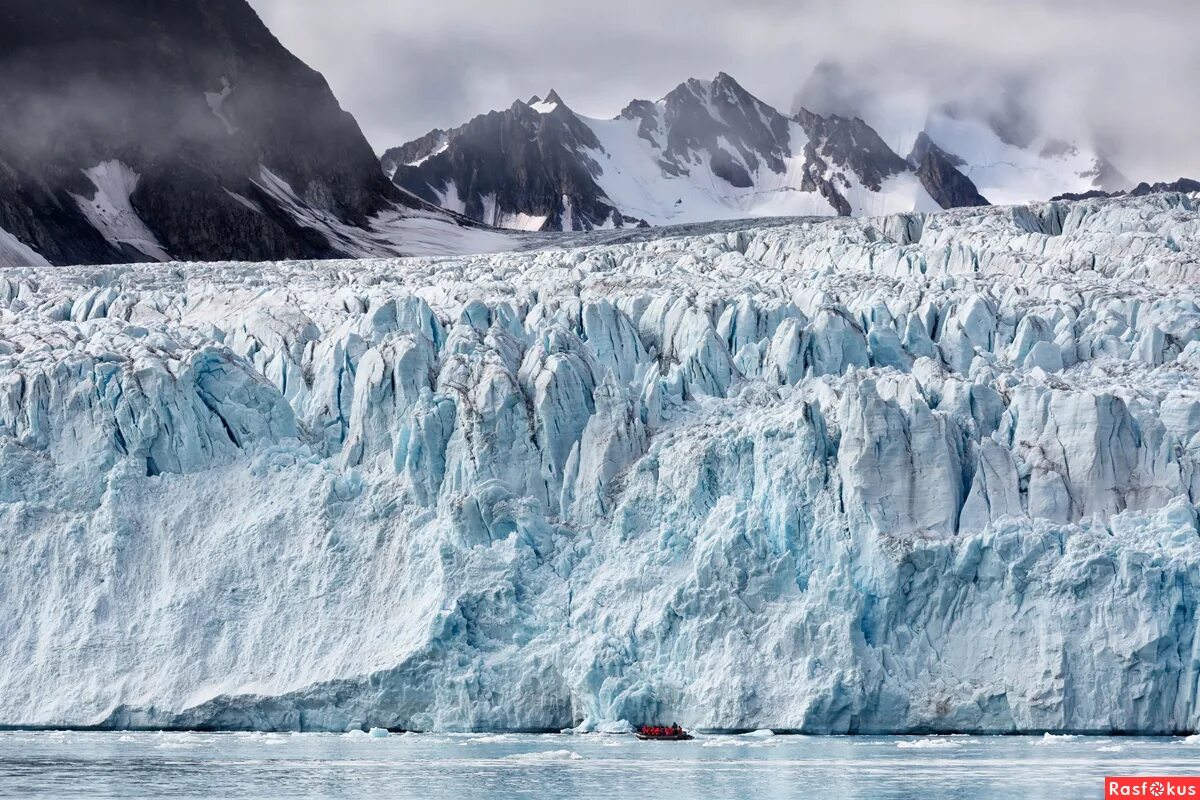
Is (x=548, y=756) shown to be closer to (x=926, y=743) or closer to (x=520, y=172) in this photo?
(x=926, y=743)

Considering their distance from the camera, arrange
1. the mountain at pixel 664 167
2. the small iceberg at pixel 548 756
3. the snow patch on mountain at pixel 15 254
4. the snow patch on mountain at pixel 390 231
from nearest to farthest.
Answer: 1. the small iceberg at pixel 548 756
2. the snow patch on mountain at pixel 15 254
3. the snow patch on mountain at pixel 390 231
4. the mountain at pixel 664 167

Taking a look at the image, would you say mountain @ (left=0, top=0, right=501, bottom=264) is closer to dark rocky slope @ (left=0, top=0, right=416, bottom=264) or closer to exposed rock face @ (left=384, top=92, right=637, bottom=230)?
dark rocky slope @ (left=0, top=0, right=416, bottom=264)

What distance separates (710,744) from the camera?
29.4 metres

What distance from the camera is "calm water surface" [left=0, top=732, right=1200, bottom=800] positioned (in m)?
23.4

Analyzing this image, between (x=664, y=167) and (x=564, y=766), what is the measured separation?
13527 cm

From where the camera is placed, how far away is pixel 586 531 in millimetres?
32719

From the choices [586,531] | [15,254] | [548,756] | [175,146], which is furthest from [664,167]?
[548,756]

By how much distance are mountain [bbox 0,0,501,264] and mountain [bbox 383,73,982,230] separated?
30.1 meters

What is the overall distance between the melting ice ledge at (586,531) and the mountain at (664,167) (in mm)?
106632

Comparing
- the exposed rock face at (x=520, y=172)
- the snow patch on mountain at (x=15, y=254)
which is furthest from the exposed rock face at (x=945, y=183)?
the snow patch on mountain at (x=15, y=254)

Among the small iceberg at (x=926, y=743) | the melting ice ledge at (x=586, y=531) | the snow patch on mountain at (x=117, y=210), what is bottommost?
the small iceberg at (x=926, y=743)

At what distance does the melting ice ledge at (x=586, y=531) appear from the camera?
97.6 feet

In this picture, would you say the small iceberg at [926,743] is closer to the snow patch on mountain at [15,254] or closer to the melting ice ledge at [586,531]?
the melting ice ledge at [586,531]

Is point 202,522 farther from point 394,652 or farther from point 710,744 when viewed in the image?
point 710,744
